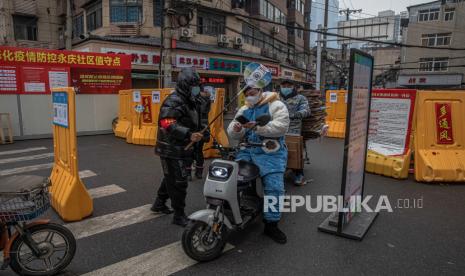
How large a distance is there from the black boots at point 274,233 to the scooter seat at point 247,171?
59 centimetres

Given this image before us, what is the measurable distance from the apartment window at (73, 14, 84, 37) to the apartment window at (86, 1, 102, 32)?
1.31 meters

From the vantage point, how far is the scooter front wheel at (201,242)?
10.5 ft

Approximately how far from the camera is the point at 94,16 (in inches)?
798

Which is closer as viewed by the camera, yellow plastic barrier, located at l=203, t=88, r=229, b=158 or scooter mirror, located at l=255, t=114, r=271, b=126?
scooter mirror, located at l=255, t=114, r=271, b=126

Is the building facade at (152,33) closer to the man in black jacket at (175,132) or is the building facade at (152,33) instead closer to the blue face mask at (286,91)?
the blue face mask at (286,91)

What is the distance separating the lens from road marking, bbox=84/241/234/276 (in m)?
3.10

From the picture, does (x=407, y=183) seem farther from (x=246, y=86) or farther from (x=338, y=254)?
(x=246, y=86)

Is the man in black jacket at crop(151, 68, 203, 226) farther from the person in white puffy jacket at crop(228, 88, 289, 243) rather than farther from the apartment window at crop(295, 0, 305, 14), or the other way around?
the apartment window at crop(295, 0, 305, 14)

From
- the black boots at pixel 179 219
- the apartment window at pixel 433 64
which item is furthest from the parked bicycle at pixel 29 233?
the apartment window at pixel 433 64

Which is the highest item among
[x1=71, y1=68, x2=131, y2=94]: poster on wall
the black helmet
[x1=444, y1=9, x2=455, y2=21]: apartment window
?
[x1=444, y1=9, x2=455, y2=21]: apartment window

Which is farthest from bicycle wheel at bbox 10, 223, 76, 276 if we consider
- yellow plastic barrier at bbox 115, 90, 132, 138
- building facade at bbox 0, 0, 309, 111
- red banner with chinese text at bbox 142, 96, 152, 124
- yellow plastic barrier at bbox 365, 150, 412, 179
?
building facade at bbox 0, 0, 309, 111

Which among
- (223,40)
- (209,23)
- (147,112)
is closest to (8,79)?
(147,112)

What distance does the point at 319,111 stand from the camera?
6234 mm

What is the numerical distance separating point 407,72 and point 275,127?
43.1 metres
